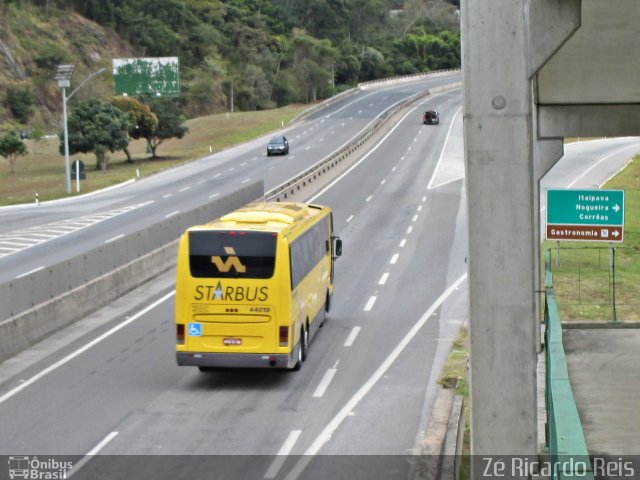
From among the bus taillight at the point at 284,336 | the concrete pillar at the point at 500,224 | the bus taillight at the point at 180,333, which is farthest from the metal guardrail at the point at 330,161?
the concrete pillar at the point at 500,224

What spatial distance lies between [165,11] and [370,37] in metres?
49.8

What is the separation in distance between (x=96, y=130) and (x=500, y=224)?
67.4 m

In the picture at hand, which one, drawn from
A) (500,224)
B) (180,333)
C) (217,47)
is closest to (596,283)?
(180,333)

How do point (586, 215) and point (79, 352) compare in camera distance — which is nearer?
point (79, 352)

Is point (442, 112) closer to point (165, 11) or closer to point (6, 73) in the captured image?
point (6, 73)

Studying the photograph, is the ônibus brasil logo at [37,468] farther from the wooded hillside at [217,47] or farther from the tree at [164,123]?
the wooded hillside at [217,47]

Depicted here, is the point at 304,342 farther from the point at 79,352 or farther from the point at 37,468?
the point at 37,468

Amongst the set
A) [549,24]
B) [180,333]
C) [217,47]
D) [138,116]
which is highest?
[217,47]

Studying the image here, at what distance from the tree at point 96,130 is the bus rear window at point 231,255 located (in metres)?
57.9

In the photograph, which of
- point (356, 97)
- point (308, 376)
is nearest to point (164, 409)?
point (308, 376)

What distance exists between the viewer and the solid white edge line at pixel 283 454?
16625mm

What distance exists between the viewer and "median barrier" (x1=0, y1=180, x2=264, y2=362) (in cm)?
2473

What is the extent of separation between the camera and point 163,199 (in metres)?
59.6

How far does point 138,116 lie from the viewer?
84562 mm
